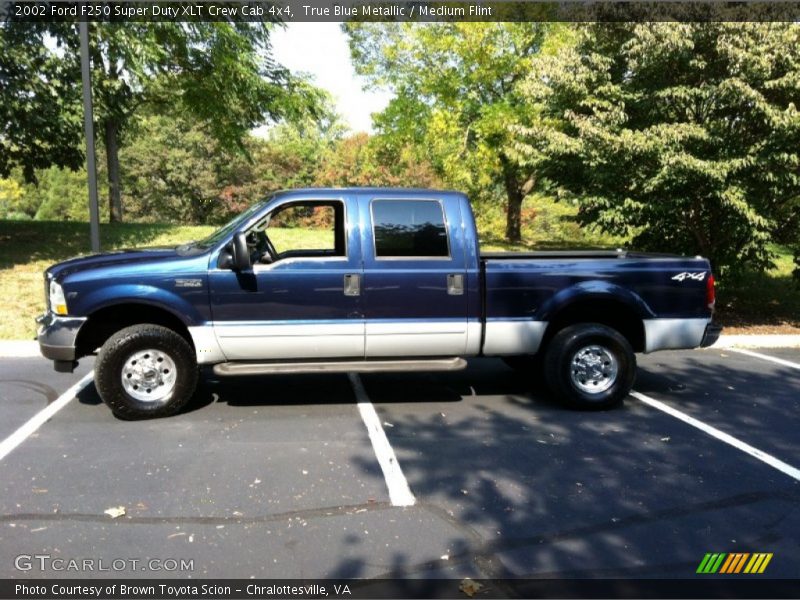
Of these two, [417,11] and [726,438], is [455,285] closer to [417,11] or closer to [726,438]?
[726,438]

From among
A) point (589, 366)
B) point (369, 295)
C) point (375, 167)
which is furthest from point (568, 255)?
point (375, 167)

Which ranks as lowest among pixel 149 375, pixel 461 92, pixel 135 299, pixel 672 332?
pixel 149 375

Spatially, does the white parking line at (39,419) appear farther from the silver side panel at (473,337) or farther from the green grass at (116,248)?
the silver side panel at (473,337)

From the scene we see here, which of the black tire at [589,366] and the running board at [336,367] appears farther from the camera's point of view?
the black tire at [589,366]

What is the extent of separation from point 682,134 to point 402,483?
681cm

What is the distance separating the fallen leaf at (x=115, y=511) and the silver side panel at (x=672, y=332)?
4.56 meters

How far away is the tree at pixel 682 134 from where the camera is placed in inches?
334

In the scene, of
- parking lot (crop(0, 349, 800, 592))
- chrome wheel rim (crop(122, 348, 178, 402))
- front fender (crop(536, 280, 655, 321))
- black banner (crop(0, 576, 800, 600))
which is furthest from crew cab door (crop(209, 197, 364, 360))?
black banner (crop(0, 576, 800, 600))

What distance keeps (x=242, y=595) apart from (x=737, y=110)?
9159 mm

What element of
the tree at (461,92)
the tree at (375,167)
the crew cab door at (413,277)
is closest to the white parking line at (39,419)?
the crew cab door at (413,277)

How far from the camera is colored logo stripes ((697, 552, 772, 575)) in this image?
10.7 feet

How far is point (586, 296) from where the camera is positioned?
18.8 ft

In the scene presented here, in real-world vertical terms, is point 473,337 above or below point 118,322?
below

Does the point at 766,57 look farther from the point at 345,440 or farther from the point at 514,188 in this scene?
the point at 514,188
